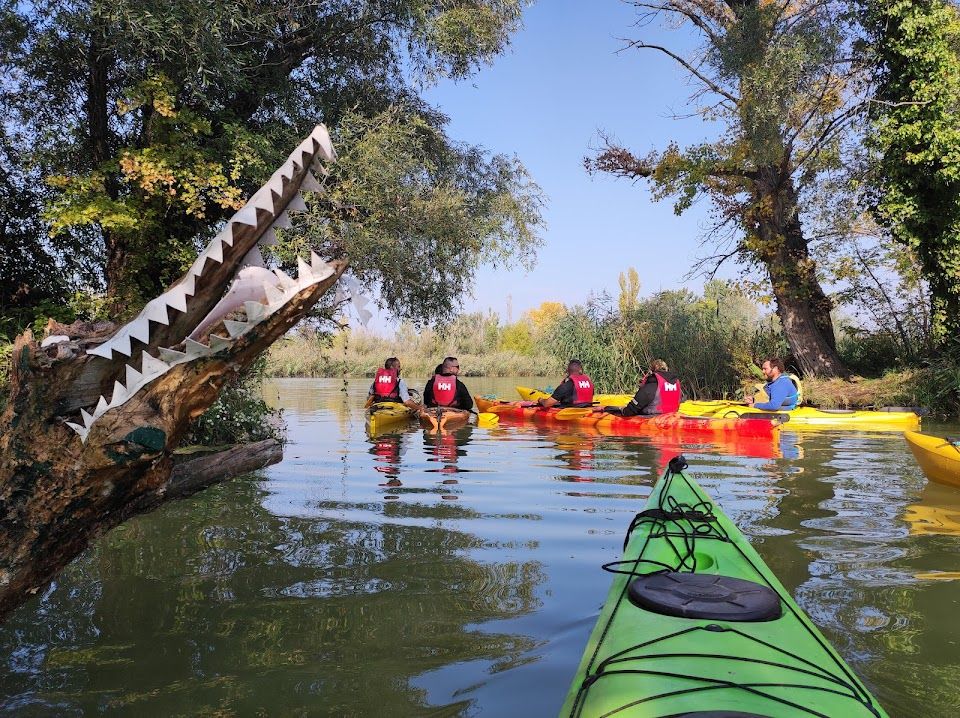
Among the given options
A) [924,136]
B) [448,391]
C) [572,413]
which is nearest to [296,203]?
[572,413]

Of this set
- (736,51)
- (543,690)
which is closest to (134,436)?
(543,690)

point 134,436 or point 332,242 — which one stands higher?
point 332,242

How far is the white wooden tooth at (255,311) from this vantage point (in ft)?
7.55

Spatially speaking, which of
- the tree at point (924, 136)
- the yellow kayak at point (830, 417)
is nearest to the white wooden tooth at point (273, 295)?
the yellow kayak at point (830, 417)

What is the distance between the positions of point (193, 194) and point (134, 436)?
24.6 ft

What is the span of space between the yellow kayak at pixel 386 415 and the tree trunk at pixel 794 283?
1071 cm

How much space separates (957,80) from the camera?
48.6ft

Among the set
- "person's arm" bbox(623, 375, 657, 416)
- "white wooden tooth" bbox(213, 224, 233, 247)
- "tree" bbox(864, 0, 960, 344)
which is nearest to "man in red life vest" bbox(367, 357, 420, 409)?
"person's arm" bbox(623, 375, 657, 416)

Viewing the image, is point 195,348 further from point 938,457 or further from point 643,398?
point 643,398

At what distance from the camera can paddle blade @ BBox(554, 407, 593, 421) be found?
1390 cm

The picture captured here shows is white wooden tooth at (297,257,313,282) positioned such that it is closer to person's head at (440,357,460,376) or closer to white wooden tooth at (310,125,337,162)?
white wooden tooth at (310,125,337,162)

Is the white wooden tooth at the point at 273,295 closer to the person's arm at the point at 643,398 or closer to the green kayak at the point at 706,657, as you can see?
the green kayak at the point at 706,657

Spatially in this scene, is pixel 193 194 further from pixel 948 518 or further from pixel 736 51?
pixel 736 51

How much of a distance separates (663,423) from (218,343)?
36.0ft
